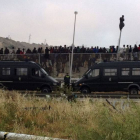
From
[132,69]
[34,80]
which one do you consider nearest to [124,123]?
[132,69]

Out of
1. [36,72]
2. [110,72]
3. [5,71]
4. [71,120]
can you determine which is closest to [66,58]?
[36,72]

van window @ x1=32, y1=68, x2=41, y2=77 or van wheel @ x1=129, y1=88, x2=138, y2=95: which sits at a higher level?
van window @ x1=32, y1=68, x2=41, y2=77

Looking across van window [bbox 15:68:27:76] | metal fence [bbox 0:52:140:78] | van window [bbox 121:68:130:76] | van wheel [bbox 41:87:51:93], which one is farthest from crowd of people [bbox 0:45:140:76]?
Result: van window [bbox 121:68:130:76]

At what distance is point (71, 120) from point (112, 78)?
10.5m

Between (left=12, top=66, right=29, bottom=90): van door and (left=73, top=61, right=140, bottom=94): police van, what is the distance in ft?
11.1

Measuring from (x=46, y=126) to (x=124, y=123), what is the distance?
2.42 meters

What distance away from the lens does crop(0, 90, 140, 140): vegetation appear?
5191 mm

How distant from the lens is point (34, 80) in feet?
62.0

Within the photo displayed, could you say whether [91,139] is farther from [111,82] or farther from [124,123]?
[111,82]

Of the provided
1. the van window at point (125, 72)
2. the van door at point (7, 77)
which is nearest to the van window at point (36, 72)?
the van door at point (7, 77)

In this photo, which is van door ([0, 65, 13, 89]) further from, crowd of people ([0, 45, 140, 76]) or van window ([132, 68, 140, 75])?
van window ([132, 68, 140, 75])

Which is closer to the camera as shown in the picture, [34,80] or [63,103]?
[63,103]

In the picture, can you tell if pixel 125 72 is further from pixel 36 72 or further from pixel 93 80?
pixel 36 72

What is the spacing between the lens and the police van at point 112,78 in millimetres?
17156
